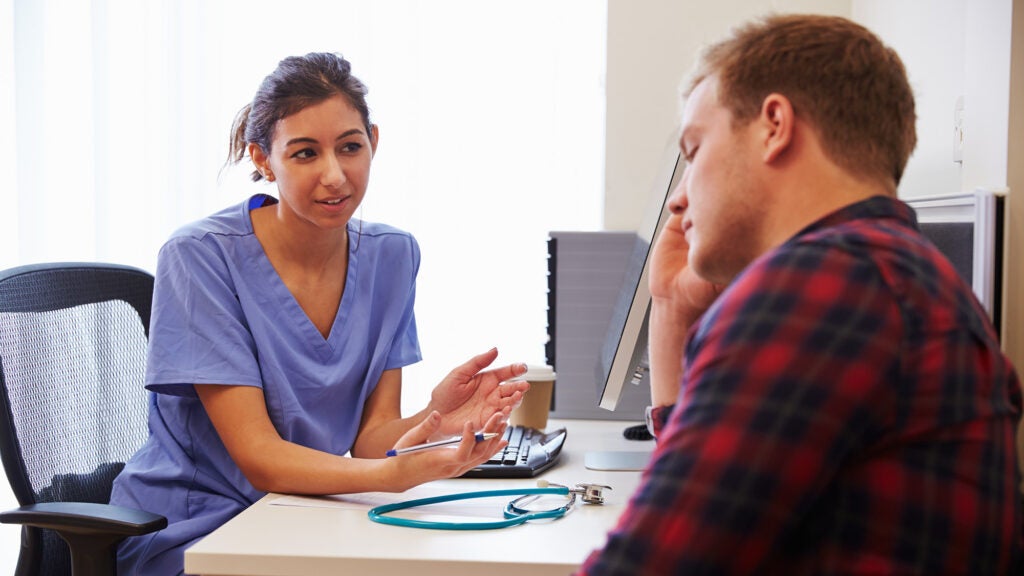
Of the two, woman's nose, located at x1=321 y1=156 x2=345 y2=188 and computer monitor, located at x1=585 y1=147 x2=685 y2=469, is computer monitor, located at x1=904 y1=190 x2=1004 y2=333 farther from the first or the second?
woman's nose, located at x1=321 y1=156 x2=345 y2=188

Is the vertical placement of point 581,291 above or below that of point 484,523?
above

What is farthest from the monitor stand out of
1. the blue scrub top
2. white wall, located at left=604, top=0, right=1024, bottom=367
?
white wall, located at left=604, top=0, right=1024, bottom=367

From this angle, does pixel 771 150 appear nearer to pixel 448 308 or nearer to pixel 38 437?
pixel 38 437

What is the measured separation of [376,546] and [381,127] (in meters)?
1.88

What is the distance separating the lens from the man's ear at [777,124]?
66 centimetres

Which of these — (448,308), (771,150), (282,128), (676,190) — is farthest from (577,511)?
(448,308)

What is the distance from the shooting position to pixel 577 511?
1.13 m

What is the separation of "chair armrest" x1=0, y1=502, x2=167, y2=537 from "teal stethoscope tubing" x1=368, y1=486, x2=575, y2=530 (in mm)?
292

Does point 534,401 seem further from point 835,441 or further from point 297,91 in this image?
point 835,441

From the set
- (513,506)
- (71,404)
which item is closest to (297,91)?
(71,404)

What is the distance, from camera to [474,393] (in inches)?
54.7

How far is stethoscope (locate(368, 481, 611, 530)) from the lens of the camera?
3.39ft

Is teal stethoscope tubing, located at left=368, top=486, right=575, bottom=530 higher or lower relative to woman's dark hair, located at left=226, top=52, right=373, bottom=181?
lower

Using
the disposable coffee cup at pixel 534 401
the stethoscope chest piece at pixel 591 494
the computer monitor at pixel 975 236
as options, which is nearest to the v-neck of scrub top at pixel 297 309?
the disposable coffee cup at pixel 534 401
